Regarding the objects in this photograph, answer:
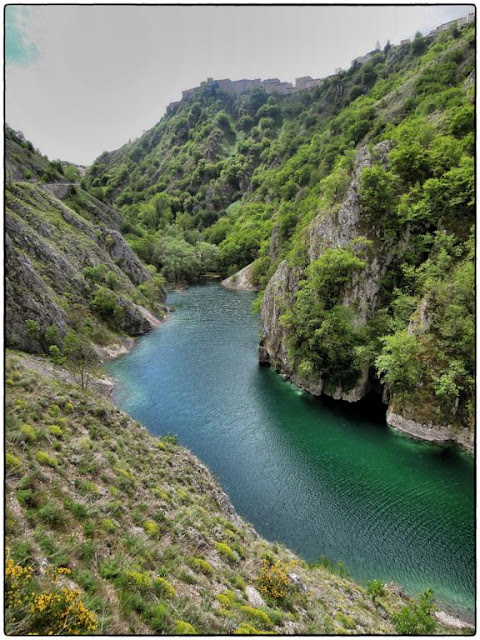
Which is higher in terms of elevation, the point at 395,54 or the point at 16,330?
the point at 395,54

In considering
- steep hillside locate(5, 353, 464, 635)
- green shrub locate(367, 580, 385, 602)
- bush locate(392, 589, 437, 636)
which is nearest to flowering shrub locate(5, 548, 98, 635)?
steep hillside locate(5, 353, 464, 635)

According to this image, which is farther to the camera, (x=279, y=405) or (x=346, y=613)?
(x=279, y=405)

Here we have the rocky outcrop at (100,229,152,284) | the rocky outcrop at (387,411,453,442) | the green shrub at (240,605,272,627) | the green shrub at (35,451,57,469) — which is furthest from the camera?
the rocky outcrop at (100,229,152,284)

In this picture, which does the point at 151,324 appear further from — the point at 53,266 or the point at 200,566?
the point at 200,566

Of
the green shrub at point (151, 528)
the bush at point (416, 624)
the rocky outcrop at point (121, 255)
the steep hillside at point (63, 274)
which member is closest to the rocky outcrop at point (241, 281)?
the steep hillside at point (63, 274)

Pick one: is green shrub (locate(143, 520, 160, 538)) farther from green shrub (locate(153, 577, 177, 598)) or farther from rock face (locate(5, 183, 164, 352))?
rock face (locate(5, 183, 164, 352))

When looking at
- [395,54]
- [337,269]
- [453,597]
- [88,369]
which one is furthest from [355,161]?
[395,54]

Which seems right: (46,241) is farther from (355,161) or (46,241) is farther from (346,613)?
(346,613)
